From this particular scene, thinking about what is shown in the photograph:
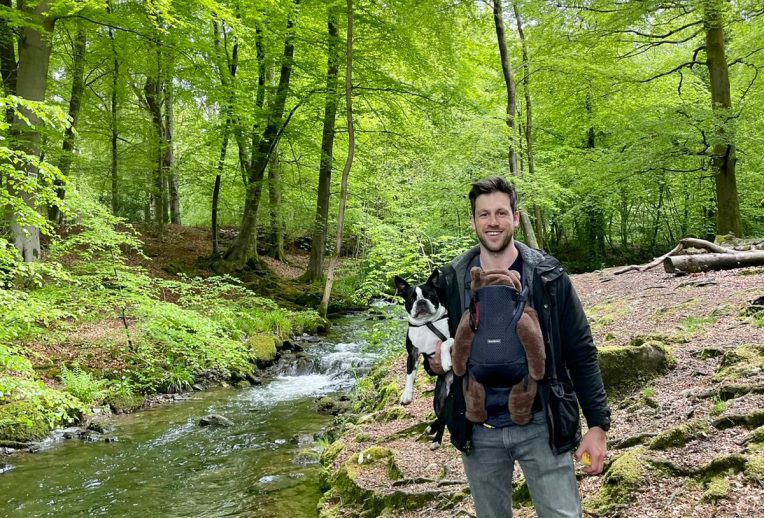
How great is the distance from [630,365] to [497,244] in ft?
9.88

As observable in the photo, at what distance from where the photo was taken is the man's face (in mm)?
2193

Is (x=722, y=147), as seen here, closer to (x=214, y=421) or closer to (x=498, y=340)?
(x=214, y=421)

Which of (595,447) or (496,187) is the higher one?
(496,187)

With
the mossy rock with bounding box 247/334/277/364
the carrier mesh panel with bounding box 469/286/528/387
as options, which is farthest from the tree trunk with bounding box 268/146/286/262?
the carrier mesh panel with bounding box 469/286/528/387

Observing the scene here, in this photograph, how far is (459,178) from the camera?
2072 cm

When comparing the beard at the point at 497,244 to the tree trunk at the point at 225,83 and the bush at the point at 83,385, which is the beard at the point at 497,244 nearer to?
the bush at the point at 83,385

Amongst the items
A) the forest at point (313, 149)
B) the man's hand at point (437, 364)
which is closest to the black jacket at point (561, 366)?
the man's hand at point (437, 364)

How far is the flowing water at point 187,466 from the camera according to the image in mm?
5418

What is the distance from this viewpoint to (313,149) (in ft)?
58.1

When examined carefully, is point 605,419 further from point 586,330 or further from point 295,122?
point 295,122

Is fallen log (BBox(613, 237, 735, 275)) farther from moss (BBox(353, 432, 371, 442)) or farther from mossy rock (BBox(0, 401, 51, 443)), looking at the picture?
mossy rock (BBox(0, 401, 51, 443))

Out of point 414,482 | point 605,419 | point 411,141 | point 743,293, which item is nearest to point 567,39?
point 411,141

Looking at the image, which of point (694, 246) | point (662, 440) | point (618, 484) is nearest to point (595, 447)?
point (618, 484)

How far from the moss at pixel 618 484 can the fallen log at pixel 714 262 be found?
21.0 ft
